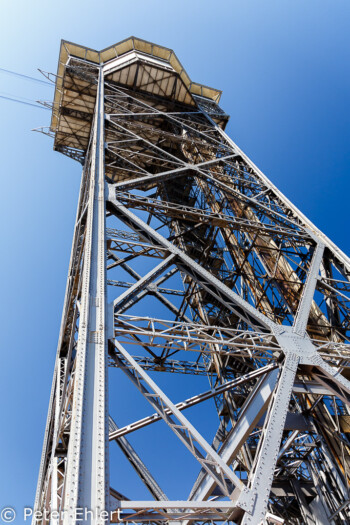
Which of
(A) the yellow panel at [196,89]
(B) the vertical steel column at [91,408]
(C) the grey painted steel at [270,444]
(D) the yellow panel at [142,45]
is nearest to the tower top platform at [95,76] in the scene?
(D) the yellow panel at [142,45]

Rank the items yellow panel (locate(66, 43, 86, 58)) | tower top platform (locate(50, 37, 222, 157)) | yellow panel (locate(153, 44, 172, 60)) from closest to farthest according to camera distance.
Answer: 1. tower top platform (locate(50, 37, 222, 157))
2. yellow panel (locate(66, 43, 86, 58))
3. yellow panel (locate(153, 44, 172, 60))

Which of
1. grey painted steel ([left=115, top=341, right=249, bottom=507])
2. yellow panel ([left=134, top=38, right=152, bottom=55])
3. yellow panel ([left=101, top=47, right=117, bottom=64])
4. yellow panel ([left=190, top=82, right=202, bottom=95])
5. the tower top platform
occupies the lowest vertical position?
grey painted steel ([left=115, top=341, right=249, bottom=507])

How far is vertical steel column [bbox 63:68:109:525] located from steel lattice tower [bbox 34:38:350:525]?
16mm

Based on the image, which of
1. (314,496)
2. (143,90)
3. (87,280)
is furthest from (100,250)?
(143,90)

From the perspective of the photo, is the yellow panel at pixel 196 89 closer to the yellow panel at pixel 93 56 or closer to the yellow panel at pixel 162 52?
the yellow panel at pixel 162 52

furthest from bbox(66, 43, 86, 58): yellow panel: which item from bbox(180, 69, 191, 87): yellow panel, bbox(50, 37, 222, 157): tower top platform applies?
bbox(180, 69, 191, 87): yellow panel

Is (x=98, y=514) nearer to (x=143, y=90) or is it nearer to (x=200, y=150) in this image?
(x=200, y=150)

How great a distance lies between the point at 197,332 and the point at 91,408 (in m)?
3.06

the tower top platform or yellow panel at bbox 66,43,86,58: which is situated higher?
yellow panel at bbox 66,43,86,58

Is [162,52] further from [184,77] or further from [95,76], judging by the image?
[95,76]

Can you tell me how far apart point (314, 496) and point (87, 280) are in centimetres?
873

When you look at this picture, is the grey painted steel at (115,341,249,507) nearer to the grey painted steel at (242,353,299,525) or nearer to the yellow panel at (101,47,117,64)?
the grey painted steel at (242,353,299,525)

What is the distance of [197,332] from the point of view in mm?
7355

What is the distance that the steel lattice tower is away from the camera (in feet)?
16.2
